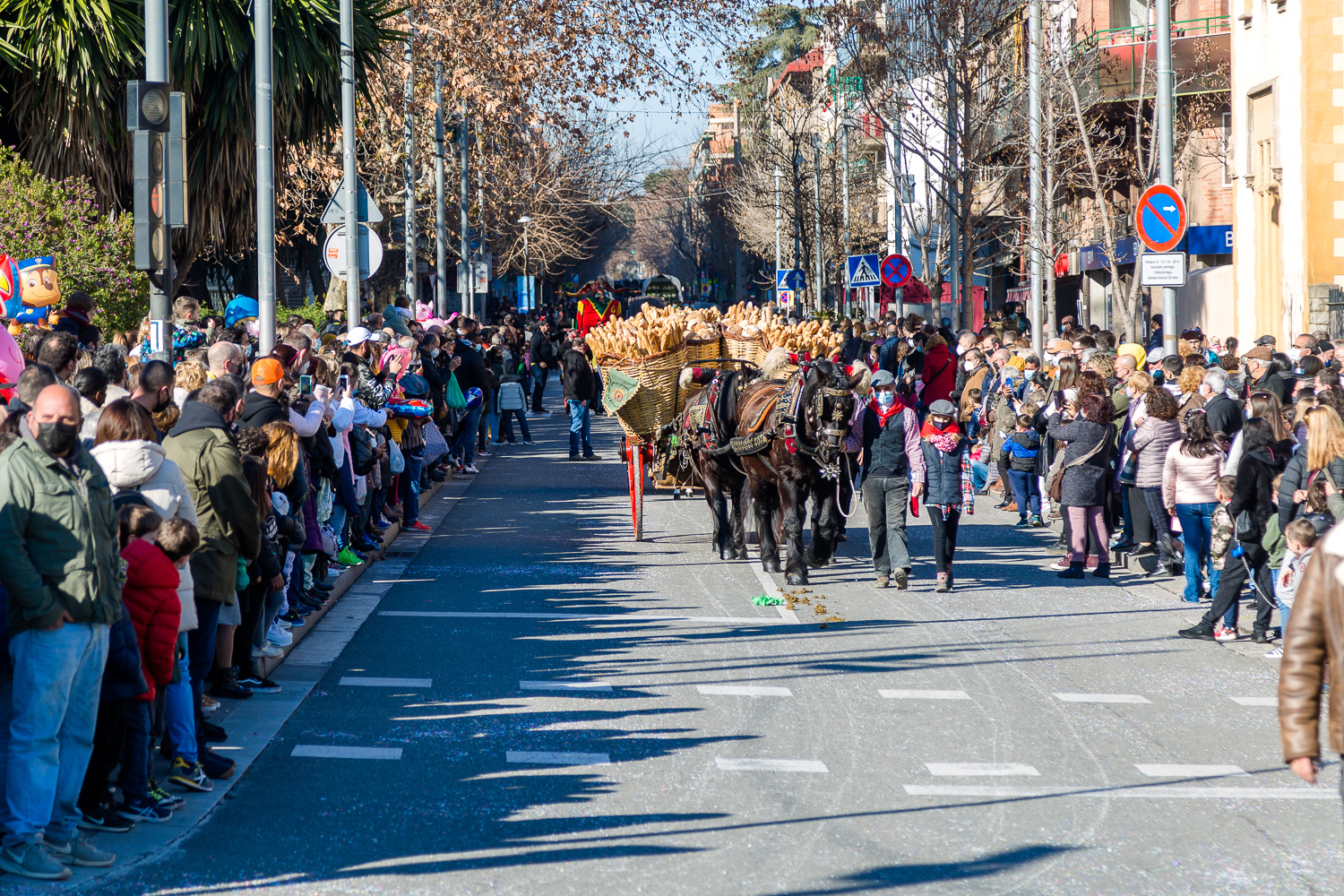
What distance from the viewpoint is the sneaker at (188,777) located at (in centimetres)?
672

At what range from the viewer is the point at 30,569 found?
552 centimetres

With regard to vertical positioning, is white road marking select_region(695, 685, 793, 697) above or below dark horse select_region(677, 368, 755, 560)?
below

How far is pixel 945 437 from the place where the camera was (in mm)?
12273

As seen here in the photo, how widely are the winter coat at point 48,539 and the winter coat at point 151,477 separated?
2.40ft

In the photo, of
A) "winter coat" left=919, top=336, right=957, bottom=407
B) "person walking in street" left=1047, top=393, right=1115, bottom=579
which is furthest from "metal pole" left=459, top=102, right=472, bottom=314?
"person walking in street" left=1047, top=393, right=1115, bottom=579

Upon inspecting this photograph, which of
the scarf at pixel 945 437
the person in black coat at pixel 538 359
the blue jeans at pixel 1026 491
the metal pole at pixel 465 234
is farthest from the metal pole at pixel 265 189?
the metal pole at pixel 465 234

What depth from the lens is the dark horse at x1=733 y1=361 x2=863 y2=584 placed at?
39.4 ft

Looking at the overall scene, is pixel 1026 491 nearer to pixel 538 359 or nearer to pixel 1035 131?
pixel 1035 131

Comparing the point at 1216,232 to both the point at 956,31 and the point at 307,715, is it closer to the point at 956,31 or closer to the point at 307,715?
the point at 956,31

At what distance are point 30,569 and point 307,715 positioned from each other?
2.87 metres

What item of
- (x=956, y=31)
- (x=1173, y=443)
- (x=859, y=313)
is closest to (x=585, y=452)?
(x=956, y=31)

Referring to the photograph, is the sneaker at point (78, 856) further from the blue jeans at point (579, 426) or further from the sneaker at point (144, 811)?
the blue jeans at point (579, 426)

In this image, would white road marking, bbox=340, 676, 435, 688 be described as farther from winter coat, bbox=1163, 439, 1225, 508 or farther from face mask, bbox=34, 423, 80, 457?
winter coat, bbox=1163, 439, 1225, 508

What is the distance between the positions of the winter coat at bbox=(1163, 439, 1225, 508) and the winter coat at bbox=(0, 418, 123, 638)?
7852 mm
